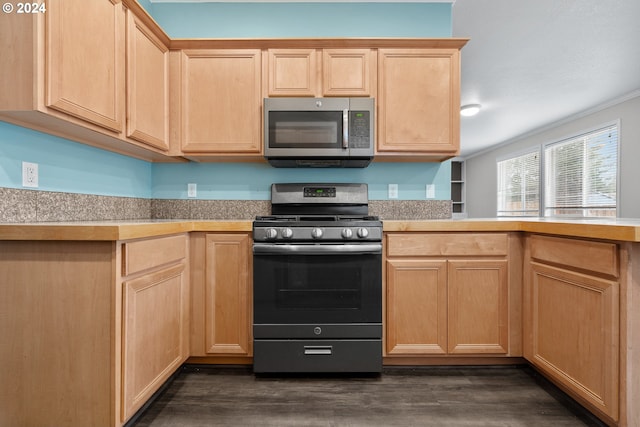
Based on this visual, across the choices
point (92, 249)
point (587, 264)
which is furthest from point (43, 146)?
point (587, 264)

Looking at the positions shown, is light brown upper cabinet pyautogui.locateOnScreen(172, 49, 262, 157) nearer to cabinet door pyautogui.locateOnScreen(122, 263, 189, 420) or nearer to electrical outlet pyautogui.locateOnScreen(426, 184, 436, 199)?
cabinet door pyautogui.locateOnScreen(122, 263, 189, 420)

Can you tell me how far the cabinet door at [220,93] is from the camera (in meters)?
2.32

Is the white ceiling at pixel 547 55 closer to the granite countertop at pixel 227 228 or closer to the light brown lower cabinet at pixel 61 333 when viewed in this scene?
the granite countertop at pixel 227 228

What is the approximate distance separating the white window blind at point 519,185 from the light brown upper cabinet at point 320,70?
6.00m

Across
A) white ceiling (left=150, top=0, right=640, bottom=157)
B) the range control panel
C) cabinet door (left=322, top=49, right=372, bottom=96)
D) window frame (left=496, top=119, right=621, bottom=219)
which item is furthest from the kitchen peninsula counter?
window frame (left=496, top=119, right=621, bottom=219)

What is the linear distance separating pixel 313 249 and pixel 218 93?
1.31 meters

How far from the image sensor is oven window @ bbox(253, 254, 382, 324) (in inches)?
77.9

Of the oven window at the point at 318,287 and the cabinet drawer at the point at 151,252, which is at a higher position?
the cabinet drawer at the point at 151,252

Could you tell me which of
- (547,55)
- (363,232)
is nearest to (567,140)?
(547,55)

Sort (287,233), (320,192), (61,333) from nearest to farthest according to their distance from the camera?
(61,333), (287,233), (320,192)

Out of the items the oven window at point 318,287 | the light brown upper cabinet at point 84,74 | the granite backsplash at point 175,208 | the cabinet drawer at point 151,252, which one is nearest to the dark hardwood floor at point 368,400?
the oven window at point 318,287

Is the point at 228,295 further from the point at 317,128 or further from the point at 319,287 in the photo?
the point at 317,128

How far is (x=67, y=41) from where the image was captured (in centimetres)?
140

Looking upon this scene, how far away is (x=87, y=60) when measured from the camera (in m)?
1.52
